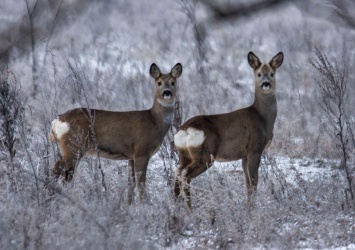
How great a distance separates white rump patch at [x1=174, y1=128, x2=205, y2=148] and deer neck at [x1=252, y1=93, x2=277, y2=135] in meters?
1.13

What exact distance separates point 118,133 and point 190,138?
1.04 meters

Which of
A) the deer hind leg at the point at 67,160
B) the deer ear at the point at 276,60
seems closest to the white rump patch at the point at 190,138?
the deer hind leg at the point at 67,160

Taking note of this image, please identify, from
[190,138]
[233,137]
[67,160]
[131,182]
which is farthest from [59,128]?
[233,137]

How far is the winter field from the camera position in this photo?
A: 6840 millimetres

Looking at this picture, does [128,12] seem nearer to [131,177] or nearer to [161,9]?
[161,9]

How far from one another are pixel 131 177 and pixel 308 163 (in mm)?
2792

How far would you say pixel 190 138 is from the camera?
8797 millimetres

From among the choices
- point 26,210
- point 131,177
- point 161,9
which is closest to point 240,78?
point 161,9

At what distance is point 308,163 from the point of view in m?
10.9

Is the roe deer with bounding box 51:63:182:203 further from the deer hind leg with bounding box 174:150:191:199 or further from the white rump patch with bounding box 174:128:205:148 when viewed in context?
the white rump patch with bounding box 174:128:205:148

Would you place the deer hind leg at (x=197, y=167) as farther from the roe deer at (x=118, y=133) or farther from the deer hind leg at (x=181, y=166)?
the roe deer at (x=118, y=133)

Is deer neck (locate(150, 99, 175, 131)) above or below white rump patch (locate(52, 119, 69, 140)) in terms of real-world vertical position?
above

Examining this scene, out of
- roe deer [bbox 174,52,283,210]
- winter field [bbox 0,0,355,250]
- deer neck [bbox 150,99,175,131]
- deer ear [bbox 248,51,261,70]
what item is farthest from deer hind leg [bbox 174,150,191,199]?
deer ear [bbox 248,51,261,70]

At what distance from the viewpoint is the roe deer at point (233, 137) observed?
8.83 meters
